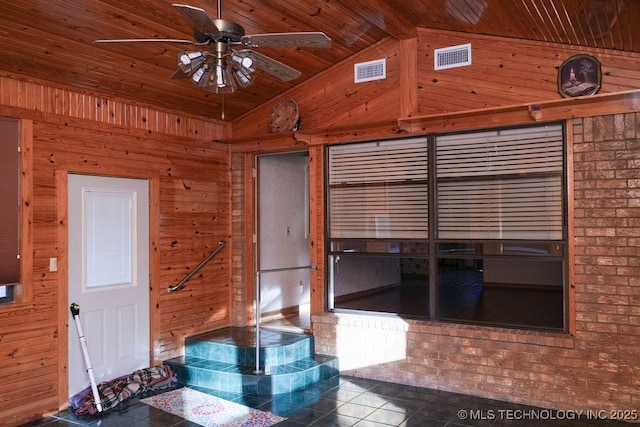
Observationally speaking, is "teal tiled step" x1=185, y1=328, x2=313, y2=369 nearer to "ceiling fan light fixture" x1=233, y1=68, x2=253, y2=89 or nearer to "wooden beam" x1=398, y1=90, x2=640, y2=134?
Answer: "wooden beam" x1=398, y1=90, x2=640, y2=134

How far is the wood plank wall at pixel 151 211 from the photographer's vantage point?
14.2ft

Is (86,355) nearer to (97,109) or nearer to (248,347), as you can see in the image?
(248,347)

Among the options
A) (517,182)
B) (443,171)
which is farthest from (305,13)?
(517,182)

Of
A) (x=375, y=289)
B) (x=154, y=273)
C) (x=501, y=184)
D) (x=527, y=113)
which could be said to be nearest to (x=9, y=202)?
(x=154, y=273)

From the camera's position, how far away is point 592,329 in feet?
14.1

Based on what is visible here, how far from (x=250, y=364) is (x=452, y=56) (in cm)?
353

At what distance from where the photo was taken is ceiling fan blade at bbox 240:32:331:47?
2785mm

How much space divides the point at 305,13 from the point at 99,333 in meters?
3.45

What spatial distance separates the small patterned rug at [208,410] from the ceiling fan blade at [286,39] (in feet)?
9.31

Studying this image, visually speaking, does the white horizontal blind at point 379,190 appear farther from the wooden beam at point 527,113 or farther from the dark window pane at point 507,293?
the dark window pane at point 507,293

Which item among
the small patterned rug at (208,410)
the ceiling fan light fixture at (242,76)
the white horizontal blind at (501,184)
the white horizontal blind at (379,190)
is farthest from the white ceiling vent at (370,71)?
the small patterned rug at (208,410)

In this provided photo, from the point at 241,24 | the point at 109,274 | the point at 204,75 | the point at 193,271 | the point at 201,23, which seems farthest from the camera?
the point at 193,271

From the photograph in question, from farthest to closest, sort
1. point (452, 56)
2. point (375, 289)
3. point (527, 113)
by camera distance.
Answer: point (375, 289) → point (452, 56) → point (527, 113)

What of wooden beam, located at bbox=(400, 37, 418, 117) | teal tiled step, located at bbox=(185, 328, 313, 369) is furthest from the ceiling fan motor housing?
teal tiled step, located at bbox=(185, 328, 313, 369)
